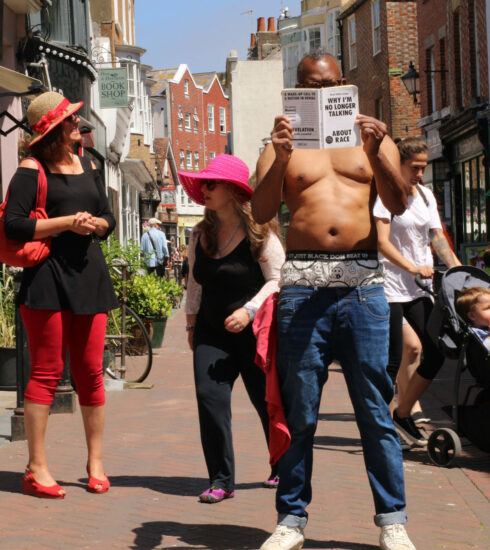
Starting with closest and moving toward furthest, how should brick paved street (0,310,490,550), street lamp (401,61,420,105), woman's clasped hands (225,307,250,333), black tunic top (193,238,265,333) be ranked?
brick paved street (0,310,490,550) → woman's clasped hands (225,307,250,333) → black tunic top (193,238,265,333) → street lamp (401,61,420,105)

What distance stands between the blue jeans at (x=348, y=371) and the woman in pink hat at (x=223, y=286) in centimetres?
113

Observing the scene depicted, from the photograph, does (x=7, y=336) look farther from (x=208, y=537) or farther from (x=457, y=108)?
(x=457, y=108)

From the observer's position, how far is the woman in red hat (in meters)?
5.82

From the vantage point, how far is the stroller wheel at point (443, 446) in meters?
6.50

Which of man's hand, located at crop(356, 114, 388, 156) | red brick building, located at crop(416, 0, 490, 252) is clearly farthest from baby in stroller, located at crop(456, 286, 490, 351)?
red brick building, located at crop(416, 0, 490, 252)

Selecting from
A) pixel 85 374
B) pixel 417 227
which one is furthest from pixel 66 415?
pixel 417 227

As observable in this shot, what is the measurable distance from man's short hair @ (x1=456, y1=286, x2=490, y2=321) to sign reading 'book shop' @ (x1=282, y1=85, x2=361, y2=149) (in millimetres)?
2614

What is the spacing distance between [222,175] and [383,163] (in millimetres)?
1471

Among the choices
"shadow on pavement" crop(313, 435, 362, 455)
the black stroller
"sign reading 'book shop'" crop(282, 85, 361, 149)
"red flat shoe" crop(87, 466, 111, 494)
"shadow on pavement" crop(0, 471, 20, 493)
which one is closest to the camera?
"sign reading 'book shop'" crop(282, 85, 361, 149)

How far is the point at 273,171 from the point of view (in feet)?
14.5

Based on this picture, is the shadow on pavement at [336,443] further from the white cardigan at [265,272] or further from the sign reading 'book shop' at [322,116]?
the sign reading 'book shop' at [322,116]

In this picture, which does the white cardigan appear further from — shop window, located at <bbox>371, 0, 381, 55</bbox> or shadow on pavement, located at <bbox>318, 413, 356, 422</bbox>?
shop window, located at <bbox>371, 0, 381, 55</bbox>

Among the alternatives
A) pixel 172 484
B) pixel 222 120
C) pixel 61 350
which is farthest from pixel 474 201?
pixel 222 120

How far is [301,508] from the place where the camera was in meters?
4.56
